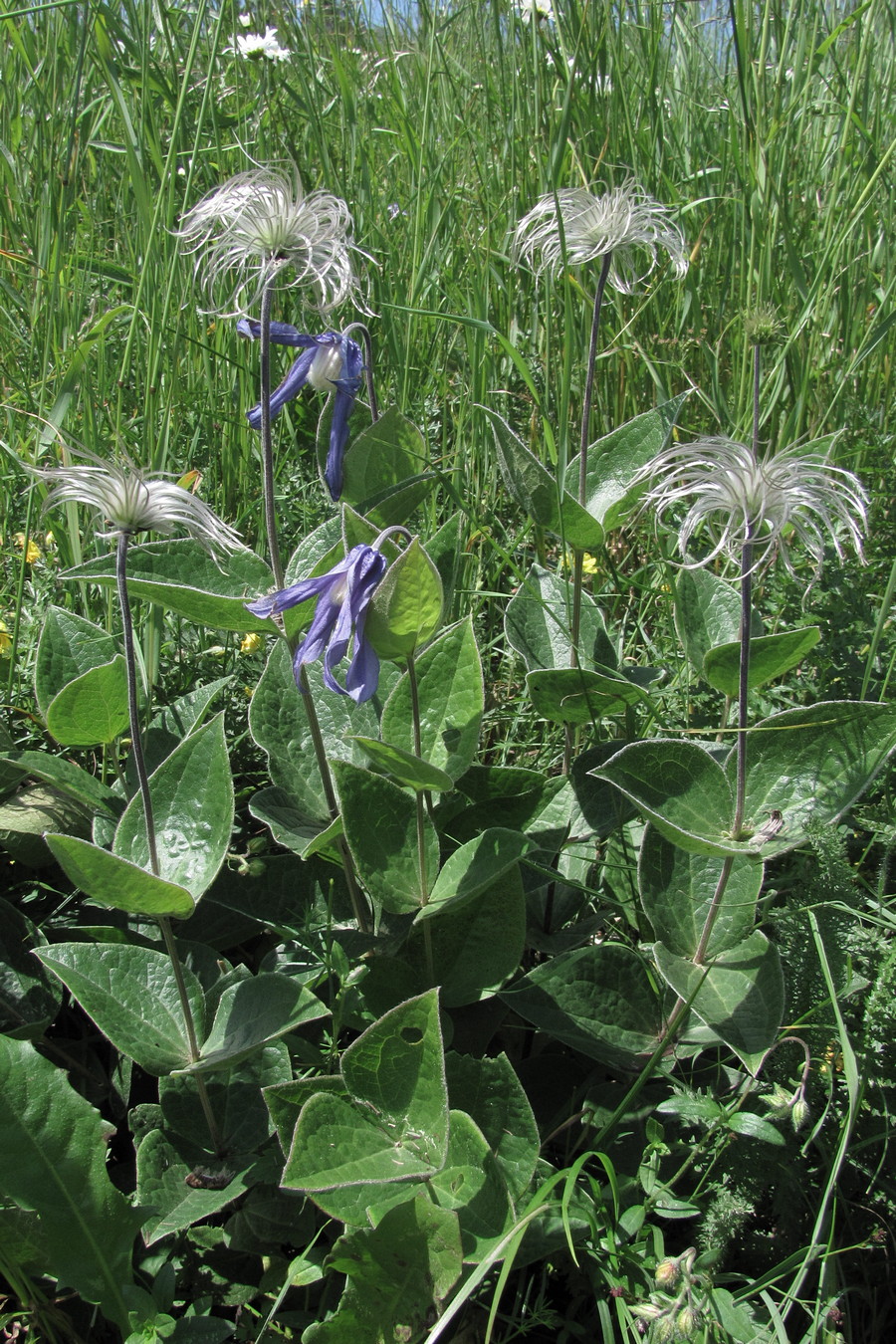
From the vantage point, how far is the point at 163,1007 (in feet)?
4.72

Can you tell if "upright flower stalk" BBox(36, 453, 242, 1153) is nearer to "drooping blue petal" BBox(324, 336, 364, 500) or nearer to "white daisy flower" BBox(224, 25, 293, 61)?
"drooping blue petal" BBox(324, 336, 364, 500)

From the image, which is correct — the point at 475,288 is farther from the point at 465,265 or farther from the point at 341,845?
the point at 341,845

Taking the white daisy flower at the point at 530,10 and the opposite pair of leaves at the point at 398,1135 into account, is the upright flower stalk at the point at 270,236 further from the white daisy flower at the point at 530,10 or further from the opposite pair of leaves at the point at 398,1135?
the white daisy flower at the point at 530,10

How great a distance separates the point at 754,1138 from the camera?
136 cm

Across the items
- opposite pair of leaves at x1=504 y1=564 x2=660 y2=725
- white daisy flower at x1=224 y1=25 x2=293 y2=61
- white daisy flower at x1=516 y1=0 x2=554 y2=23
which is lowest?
Result: opposite pair of leaves at x1=504 y1=564 x2=660 y2=725

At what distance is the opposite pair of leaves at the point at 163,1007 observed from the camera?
133 cm

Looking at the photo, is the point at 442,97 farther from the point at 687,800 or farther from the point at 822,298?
the point at 687,800

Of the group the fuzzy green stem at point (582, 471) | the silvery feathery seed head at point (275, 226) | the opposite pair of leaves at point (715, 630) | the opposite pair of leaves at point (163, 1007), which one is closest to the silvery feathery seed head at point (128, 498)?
the silvery feathery seed head at point (275, 226)

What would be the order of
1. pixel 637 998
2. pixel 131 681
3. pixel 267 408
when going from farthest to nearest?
pixel 637 998 < pixel 267 408 < pixel 131 681

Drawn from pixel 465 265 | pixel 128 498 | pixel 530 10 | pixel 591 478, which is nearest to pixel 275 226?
pixel 128 498

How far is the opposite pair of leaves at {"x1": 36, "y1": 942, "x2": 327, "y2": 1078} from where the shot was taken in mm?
1330

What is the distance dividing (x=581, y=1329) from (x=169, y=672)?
4.74ft

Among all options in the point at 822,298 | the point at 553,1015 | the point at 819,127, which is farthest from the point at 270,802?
the point at 819,127

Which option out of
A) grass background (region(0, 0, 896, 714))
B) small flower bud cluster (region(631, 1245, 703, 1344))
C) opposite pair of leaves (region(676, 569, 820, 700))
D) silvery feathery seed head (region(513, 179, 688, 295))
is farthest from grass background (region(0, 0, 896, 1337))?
small flower bud cluster (region(631, 1245, 703, 1344))
